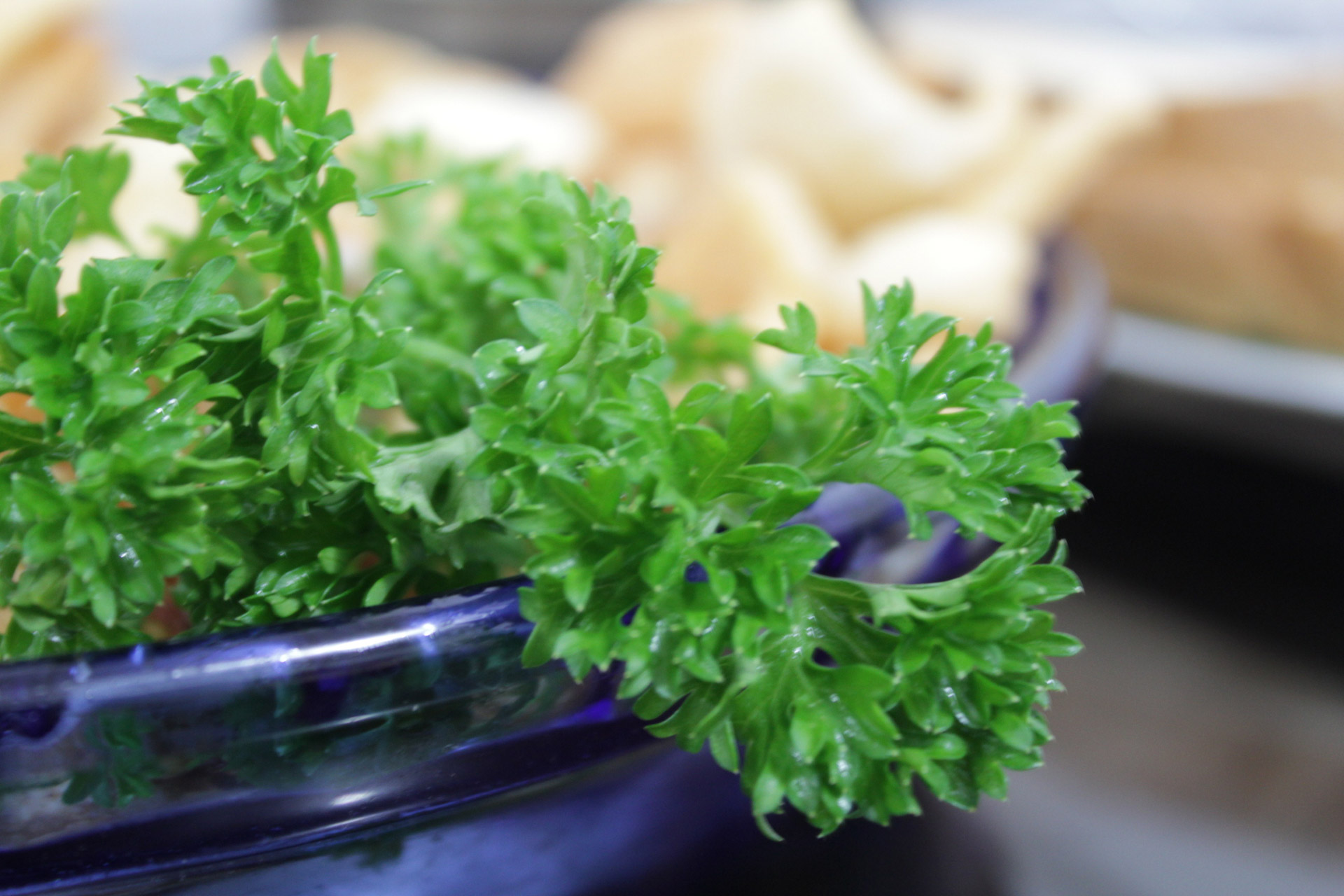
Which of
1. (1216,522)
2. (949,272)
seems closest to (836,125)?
(949,272)

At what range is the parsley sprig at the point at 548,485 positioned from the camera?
0.24m

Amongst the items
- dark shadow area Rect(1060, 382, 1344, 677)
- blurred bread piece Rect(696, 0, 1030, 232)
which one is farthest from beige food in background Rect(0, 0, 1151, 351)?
dark shadow area Rect(1060, 382, 1344, 677)

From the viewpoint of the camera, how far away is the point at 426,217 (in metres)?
0.50

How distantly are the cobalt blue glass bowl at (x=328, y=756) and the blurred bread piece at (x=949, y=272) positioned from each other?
1.06ft

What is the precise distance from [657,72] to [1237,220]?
1.66 feet

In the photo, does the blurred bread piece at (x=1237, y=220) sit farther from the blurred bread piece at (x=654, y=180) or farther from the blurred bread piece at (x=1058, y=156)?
the blurred bread piece at (x=654, y=180)

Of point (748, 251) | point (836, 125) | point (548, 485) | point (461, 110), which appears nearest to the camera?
point (548, 485)

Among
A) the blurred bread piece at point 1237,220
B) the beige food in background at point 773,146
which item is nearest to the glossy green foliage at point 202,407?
the beige food in background at point 773,146

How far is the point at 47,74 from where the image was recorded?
0.81m

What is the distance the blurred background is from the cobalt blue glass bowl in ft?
0.60

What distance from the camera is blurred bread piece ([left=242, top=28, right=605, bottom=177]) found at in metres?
0.79

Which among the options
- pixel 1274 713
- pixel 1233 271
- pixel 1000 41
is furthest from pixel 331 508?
pixel 1000 41

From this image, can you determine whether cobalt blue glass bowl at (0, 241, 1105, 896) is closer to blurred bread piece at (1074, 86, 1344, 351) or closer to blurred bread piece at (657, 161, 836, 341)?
blurred bread piece at (657, 161, 836, 341)

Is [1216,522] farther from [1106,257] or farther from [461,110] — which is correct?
[461,110]
